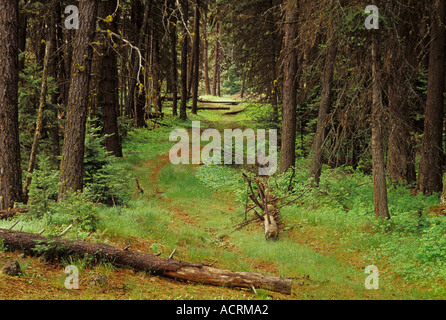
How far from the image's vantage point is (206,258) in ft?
24.7

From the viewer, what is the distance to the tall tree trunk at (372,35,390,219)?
8.62 m

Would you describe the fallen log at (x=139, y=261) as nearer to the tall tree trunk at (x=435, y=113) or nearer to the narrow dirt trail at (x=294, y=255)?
the narrow dirt trail at (x=294, y=255)

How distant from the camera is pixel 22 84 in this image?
532 inches

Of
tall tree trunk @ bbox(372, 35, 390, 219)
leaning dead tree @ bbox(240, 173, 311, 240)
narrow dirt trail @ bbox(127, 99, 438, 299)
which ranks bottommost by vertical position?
narrow dirt trail @ bbox(127, 99, 438, 299)

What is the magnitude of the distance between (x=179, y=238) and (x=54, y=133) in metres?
7.94

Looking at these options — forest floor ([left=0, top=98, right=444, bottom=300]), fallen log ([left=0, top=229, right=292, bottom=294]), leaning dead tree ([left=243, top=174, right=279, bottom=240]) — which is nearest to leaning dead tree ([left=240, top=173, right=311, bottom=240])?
leaning dead tree ([left=243, top=174, right=279, bottom=240])

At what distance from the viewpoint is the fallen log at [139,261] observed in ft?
18.8

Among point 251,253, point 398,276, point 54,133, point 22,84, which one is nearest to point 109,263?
point 251,253

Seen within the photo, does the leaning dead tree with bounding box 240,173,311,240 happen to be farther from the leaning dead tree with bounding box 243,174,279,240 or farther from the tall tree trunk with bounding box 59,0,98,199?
the tall tree trunk with bounding box 59,0,98,199

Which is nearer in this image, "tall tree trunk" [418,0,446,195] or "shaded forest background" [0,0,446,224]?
"shaded forest background" [0,0,446,224]

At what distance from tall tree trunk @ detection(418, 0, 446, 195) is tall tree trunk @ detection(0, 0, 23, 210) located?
41.5 ft

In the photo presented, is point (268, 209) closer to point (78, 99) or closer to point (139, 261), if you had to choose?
point (139, 261)
